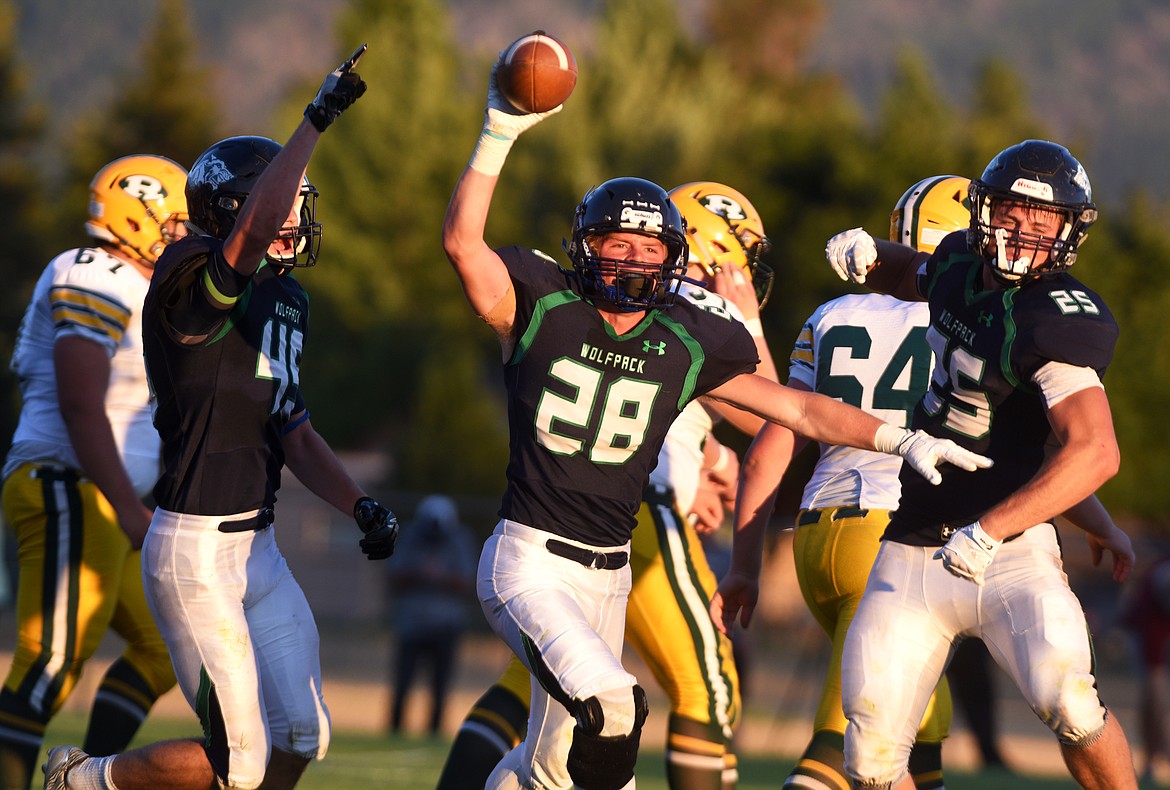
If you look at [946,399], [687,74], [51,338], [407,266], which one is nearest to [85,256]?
[51,338]

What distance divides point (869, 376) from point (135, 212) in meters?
2.89

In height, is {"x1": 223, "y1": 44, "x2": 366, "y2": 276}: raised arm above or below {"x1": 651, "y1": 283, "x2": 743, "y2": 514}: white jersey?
above

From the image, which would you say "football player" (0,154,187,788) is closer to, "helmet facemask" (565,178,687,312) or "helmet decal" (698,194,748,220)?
"helmet facemask" (565,178,687,312)

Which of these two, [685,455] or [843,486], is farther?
[685,455]

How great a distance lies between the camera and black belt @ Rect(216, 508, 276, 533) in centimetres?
454

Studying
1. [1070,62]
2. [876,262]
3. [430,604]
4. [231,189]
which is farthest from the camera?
[1070,62]

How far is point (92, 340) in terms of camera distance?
5.53 meters

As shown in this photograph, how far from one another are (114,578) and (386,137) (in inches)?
1343

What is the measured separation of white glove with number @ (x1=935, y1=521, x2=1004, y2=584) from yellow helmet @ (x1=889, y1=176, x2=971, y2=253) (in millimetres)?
1642

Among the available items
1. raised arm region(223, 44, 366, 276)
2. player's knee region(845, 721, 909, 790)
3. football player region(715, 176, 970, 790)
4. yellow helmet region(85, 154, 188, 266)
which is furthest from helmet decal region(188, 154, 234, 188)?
player's knee region(845, 721, 909, 790)

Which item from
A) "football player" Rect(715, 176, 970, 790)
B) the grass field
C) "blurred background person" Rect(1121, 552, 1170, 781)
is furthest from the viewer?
"blurred background person" Rect(1121, 552, 1170, 781)

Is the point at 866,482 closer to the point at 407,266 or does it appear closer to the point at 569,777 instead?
the point at 569,777

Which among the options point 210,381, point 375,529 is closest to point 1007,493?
point 375,529

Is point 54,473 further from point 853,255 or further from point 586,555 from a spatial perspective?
point 853,255
